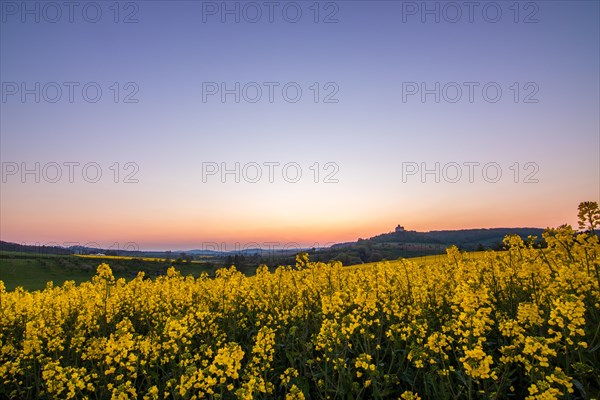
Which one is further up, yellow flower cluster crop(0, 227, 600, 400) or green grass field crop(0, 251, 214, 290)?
yellow flower cluster crop(0, 227, 600, 400)

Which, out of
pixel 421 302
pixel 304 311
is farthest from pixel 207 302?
pixel 421 302

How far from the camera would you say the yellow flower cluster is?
5.10m

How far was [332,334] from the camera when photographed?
575 centimetres

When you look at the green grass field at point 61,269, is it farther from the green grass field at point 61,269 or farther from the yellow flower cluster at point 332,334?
the yellow flower cluster at point 332,334

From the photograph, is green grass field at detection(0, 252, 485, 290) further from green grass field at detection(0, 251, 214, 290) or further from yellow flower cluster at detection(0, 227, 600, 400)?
yellow flower cluster at detection(0, 227, 600, 400)

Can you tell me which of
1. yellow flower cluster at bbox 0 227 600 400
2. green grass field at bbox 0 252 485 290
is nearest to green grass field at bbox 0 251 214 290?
green grass field at bbox 0 252 485 290

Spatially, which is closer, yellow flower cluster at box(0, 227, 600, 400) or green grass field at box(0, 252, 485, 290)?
yellow flower cluster at box(0, 227, 600, 400)

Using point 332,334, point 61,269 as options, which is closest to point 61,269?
point 61,269

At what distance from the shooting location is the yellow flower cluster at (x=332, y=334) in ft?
16.7

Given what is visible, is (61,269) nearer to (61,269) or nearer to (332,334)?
(61,269)

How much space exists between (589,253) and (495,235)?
76600mm

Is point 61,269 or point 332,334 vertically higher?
point 332,334

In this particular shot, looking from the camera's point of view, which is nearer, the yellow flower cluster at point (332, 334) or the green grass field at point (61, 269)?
the yellow flower cluster at point (332, 334)

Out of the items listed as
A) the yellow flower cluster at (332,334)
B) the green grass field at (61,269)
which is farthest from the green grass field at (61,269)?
the yellow flower cluster at (332,334)
